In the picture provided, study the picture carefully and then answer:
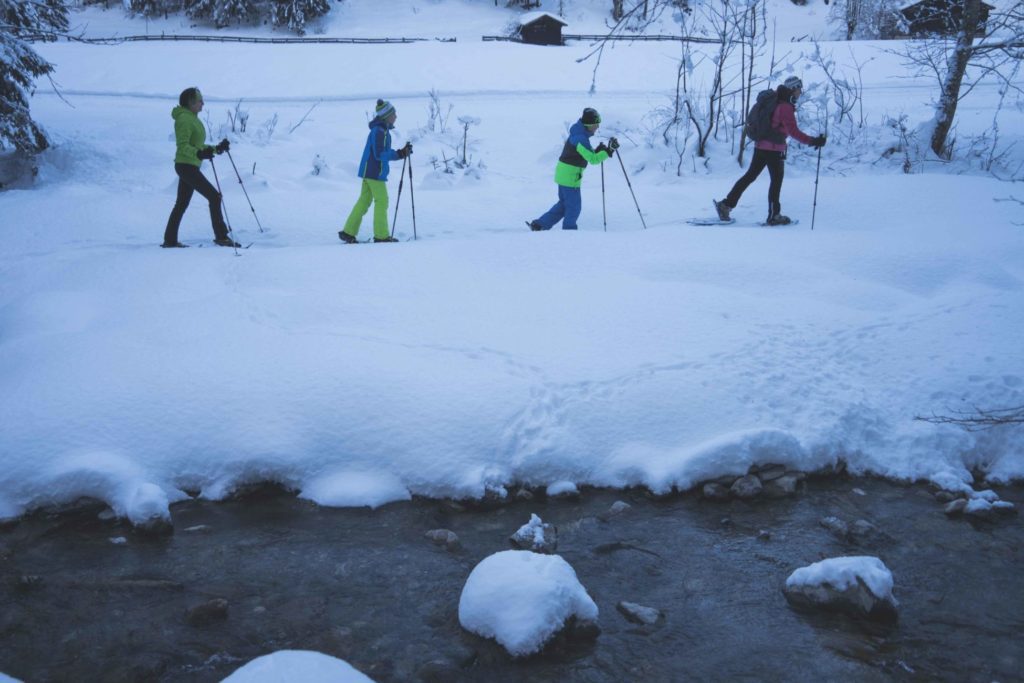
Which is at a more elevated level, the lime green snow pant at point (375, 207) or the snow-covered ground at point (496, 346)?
the lime green snow pant at point (375, 207)

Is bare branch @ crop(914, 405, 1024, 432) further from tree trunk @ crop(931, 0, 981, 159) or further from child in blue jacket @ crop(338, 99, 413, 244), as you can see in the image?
tree trunk @ crop(931, 0, 981, 159)

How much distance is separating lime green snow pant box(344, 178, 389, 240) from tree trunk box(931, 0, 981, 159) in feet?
29.5

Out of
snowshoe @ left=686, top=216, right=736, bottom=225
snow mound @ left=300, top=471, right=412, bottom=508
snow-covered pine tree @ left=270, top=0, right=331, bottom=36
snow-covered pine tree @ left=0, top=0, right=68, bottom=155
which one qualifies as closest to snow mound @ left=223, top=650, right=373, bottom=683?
snow mound @ left=300, top=471, right=412, bottom=508

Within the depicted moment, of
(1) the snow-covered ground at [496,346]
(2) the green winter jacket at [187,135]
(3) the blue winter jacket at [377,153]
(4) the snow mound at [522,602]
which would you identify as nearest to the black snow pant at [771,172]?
(1) the snow-covered ground at [496,346]

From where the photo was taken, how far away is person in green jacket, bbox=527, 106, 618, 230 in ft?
26.5

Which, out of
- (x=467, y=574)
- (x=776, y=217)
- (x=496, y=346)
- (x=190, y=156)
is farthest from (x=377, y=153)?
(x=467, y=574)

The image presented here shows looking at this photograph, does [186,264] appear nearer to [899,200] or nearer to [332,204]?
[332,204]

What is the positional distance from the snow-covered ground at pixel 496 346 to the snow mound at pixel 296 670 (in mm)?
1515

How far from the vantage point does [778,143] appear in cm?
838

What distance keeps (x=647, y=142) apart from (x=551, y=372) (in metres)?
8.73

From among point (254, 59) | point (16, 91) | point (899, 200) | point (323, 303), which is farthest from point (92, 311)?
point (254, 59)

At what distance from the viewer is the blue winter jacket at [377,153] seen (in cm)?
791

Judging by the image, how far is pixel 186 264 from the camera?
22.7 ft

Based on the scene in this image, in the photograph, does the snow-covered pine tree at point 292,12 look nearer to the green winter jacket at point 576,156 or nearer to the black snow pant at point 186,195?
the black snow pant at point 186,195
